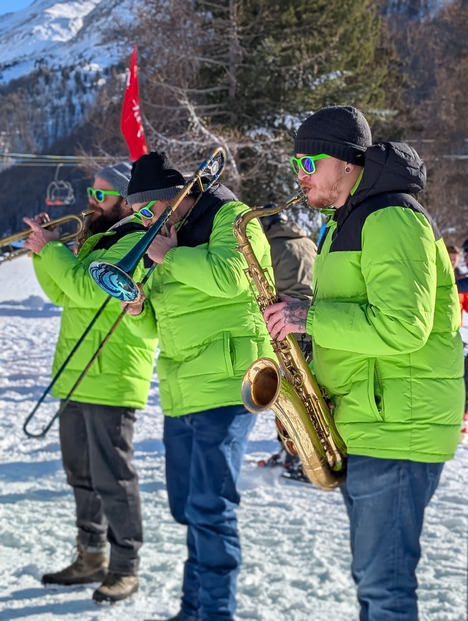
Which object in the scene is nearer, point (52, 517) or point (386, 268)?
point (386, 268)

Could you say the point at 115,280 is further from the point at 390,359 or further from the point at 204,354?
the point at 390,359

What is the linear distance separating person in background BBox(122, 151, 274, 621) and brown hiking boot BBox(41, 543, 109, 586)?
27.4 inches

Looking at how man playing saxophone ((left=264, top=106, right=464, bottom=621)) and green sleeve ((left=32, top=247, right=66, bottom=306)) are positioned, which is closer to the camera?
man playing saxophone ((left=264, top=106, right=464, bottom=621))

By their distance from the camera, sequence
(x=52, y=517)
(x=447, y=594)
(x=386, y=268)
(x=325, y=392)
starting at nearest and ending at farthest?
1. (x=386, y=268)
2. (x=325, y=392)
3. (x=447, y=594)
4. (x=52, y=517)

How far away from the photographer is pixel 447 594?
353 centimetres

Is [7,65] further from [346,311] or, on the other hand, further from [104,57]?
[346,311]

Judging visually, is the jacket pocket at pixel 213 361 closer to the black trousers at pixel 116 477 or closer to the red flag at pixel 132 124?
the black trousers at pixel 116 477

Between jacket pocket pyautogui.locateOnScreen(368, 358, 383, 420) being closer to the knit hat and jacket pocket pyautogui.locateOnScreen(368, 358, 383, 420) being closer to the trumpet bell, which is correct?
the trumpet bell

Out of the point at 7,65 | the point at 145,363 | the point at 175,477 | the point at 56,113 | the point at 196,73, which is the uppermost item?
the point at 7,65

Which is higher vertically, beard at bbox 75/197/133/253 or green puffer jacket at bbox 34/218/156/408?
beard at bbox 75/197/133/253

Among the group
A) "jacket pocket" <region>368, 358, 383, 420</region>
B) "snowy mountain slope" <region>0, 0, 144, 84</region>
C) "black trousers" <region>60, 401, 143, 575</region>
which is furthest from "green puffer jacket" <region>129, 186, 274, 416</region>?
"snowy mountain slope" <region>0, 0, 144, 84</region>

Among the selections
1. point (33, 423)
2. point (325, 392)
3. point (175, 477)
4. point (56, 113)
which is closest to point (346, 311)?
point (325, 392)

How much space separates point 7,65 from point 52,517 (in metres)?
69.9

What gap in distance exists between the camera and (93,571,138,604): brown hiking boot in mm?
3525
